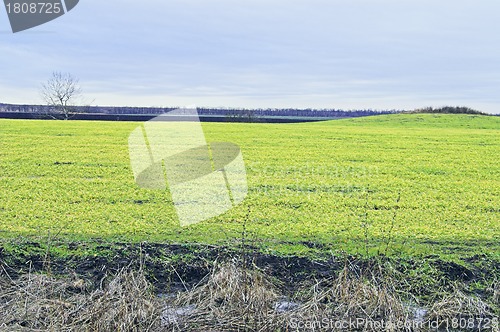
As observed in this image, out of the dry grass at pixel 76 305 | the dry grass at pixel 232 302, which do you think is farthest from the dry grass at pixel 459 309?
the dry grass at pixel 76 305

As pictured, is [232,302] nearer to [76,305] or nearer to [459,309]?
[76,305]

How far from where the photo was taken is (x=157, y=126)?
59.9ft

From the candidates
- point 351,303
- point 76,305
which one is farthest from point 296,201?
point 76,305

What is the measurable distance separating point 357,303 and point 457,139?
13.2m

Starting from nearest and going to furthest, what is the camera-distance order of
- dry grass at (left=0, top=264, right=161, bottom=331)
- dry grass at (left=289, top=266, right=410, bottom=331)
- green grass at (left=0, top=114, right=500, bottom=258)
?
1. dry grass at (left=0, top=264, right=161, bottom=331)
2. dry grass at (left=289, top=266, right=410, bottom=331)
3. green grass at (left=0, top=114, right=500, bottom=258)

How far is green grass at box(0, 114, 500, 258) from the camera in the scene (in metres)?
5.07

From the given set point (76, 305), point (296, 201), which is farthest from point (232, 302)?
point (296, 201)

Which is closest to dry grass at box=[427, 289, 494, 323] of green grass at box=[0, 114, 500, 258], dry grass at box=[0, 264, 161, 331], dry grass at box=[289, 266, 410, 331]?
dry grass at box=[289, 266, 410, 331]

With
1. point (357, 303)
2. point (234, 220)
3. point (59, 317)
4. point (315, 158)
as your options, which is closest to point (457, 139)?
point (315, 158)

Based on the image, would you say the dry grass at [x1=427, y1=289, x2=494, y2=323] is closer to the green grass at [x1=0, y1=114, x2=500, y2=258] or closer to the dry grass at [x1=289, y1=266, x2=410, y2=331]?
the dry grass at [x1=289, y1=266, x2=410, y2=331]

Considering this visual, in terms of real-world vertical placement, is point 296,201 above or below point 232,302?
above

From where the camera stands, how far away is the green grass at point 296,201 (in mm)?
5070

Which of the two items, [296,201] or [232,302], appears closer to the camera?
[232,302]

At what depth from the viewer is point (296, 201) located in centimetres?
667
